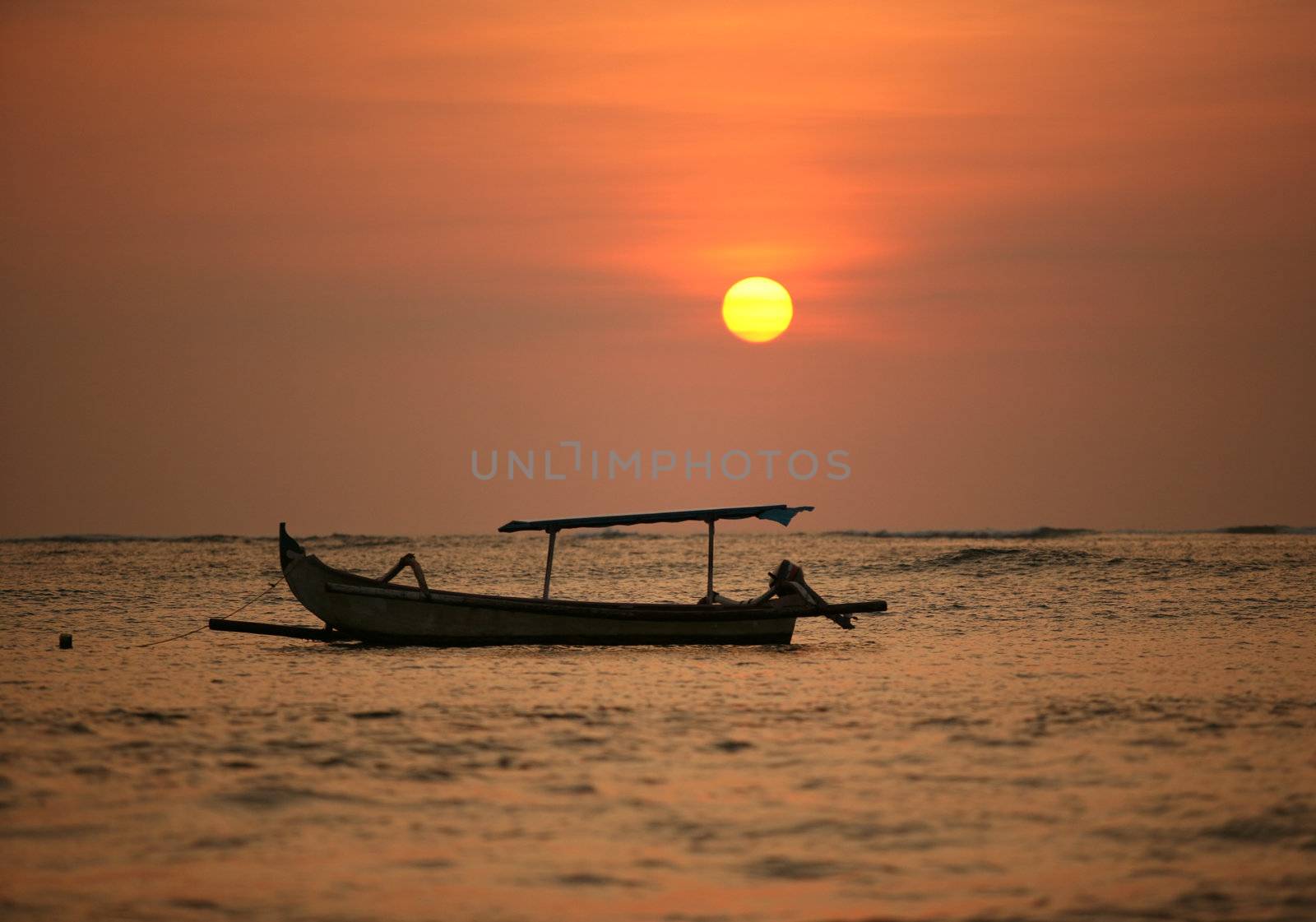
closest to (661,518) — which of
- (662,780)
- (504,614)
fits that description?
(504,614)

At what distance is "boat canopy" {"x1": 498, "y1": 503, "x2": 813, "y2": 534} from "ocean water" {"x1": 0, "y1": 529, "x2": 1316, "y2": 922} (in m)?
2.03

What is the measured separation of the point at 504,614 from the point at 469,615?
1.80 feet

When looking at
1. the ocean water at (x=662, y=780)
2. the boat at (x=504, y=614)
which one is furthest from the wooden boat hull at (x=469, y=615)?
the ocean water at (x=662, y=780)

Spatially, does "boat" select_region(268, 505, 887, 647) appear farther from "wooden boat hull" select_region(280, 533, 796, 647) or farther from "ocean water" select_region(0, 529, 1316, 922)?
"ocean water" select_region(0, 529, 1316, 922)

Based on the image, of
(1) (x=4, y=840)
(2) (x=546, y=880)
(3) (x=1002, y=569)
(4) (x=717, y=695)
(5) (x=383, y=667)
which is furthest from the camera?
(3) (x=1002, y=569)

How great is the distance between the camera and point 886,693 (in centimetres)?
1767

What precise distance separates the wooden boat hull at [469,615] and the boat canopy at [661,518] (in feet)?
4.20

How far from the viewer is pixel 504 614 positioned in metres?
22.0

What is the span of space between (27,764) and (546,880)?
19.3ft

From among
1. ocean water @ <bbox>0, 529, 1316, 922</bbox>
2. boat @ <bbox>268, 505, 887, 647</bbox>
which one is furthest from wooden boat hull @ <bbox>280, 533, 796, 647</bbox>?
ocean water @ <bbox>0, 529, 1316, 922</bbox>

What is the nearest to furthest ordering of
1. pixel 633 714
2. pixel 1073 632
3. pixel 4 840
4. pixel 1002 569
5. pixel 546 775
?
pixel 4 840 → pixel 546 775 → pixel 633 714 → pixel 1073 632 → pixel 1002 569

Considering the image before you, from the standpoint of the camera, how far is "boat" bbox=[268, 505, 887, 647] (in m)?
21.9

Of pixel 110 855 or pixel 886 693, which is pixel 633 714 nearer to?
pixel 886 693


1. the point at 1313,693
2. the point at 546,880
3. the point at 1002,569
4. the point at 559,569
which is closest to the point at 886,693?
the point at 1313,693
